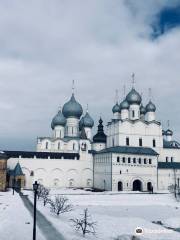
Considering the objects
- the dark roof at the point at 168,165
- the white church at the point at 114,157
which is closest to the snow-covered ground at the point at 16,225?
the white church at the point at 114,157

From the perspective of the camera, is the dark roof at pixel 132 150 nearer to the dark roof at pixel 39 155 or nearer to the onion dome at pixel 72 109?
the dark roof at pixel 39 155

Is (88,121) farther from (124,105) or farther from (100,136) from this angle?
(124,105)

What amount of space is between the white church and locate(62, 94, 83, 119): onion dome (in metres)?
3.38

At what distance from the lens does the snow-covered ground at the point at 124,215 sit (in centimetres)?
1999

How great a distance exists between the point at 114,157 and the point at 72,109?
→ 696 inches

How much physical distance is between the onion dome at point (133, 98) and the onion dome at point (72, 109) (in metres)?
11.5

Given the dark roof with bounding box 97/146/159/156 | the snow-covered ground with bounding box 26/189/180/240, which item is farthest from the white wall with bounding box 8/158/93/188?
the snow-covered ground with bounding box 26/189/180/240

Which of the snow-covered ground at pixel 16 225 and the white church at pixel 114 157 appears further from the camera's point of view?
the white church at pixel 114 157

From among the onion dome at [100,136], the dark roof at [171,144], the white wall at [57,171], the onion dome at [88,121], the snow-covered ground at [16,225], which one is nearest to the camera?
the snow-covered ground at [16,225]

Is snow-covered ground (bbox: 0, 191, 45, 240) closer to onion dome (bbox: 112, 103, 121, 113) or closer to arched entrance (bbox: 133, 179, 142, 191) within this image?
arched entrance (bbox: 133, 179, 142, 191)

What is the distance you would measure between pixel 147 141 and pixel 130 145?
3.30 m

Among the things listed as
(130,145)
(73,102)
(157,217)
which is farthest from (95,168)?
(157,217)

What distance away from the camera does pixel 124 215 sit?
28.5 metres

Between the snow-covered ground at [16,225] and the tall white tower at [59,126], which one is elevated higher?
the tall white tower at [59,126]
